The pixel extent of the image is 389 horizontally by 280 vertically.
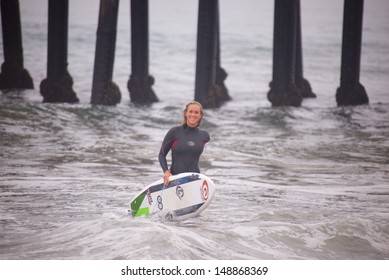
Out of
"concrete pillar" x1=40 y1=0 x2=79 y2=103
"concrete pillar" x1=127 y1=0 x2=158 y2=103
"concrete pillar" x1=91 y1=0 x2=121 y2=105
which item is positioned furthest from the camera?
"concrete pillar" x1=127 y1=0 x2=158 y2=103

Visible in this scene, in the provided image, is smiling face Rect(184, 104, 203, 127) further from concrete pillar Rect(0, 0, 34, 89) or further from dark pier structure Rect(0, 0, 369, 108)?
concrete pillar Rect(0, 0, 34, 89)

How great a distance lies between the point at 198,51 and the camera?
1570 cm

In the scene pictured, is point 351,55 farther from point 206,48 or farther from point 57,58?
point 57,58

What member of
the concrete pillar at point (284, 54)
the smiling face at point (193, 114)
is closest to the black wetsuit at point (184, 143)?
the smiling face at point (193, 114)

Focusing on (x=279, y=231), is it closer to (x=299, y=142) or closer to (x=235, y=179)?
(x=235, y=179)

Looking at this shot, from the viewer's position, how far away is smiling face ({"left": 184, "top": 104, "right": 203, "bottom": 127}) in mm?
7039

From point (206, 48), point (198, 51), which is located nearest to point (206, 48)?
point (206, 48)

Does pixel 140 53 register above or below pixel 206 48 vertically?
below

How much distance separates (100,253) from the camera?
6340mm

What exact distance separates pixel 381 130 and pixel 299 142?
87.6 inches

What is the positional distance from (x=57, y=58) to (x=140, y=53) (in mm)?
1869

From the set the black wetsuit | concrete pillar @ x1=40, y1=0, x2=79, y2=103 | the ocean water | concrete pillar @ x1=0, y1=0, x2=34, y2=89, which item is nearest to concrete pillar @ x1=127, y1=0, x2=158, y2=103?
the ocean water
